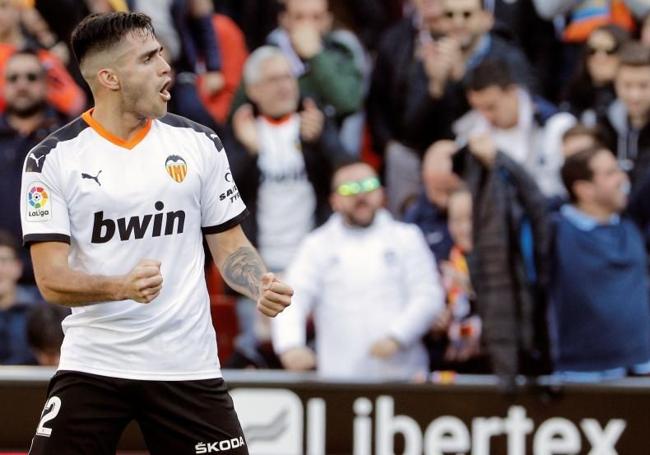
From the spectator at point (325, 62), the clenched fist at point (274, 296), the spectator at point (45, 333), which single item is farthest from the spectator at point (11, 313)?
the clenched fist at point (274, 296)

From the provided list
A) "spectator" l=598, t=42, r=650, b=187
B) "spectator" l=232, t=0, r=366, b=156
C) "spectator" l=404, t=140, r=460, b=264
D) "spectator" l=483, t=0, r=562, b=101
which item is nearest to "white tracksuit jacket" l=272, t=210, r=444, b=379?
"spectator" l=404, t=140, r=460, b=264

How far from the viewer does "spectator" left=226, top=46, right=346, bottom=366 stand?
9242 mm

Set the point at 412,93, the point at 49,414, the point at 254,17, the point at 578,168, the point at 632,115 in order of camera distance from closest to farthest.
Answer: the point at 49,414 → the point at 578,168 → the point at 632,115 → the point at 412,93 → the point at 254,17

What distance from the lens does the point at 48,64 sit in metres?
10.0

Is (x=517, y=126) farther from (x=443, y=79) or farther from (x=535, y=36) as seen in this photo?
→ (x=535, y=36)

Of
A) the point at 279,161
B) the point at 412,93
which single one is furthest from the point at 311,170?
the point at 412,93

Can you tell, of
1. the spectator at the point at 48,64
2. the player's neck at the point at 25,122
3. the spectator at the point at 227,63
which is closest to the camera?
the player's neck at the point at 25,122

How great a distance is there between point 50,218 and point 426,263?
3810 mm

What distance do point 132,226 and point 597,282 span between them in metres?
3.68

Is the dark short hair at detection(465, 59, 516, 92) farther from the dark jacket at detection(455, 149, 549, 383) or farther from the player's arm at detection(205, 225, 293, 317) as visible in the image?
the player's arm at detection(205, 225, 293, 317)

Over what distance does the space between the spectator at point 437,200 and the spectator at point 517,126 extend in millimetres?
183

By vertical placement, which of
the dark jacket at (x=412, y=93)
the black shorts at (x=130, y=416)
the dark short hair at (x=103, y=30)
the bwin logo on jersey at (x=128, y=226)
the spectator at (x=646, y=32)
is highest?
the spectator at (x=646, y=32)

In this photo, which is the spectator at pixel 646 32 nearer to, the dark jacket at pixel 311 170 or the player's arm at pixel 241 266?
the dark jacket at pixel 311 170

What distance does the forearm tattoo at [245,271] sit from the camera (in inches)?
205
